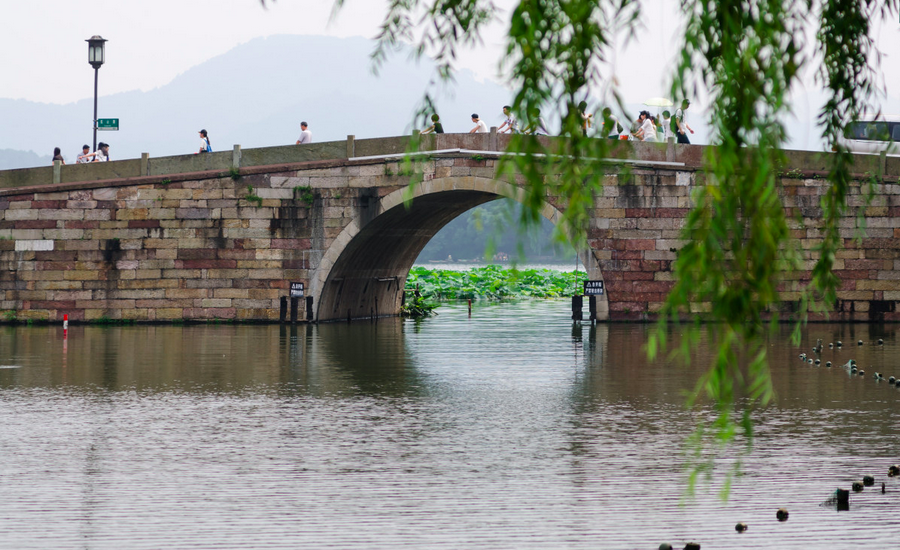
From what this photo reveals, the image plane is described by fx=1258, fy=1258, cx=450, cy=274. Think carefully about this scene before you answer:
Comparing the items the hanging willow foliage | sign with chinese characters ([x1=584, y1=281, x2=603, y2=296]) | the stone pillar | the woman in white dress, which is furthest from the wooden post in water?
the hanging willow foliage

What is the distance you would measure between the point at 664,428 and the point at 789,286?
1421cm

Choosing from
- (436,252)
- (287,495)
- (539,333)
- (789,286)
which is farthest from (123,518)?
(436,252)

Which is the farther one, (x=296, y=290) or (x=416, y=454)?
(x=296, y=290)

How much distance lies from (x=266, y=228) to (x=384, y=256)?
4207 millimetres

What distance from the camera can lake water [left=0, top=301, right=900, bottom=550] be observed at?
6680 mm

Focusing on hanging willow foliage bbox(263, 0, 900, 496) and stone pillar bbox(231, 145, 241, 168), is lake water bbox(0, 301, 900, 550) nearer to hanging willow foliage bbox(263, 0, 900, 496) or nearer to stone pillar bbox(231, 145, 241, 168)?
hanging willow foliage bbox(263, 0, 900, 496)

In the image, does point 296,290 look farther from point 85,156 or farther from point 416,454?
point 416,454

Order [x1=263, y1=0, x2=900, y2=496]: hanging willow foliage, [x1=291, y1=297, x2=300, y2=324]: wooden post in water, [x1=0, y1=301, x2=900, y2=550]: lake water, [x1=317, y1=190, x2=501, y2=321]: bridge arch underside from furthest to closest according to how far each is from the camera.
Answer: [x1=317, y1=190, x2=501, y2=321]: bridge arch underside
[x1=291, y1=297, x2=300, y2=324]: wooden post in water
[x1=0, y1=301, x2=900, y2=550]: lake water
[x1=263, y1=0, x2=900, y2=496]: hanging willow foliage

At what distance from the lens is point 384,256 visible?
28.5m

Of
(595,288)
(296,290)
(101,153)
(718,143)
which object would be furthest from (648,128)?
(718,143)

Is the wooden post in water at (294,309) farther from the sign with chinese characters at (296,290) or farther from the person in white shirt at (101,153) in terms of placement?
the person in white shirt at (101,153)

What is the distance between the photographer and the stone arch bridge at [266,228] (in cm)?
2405

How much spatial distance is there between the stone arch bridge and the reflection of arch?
0.20 feet

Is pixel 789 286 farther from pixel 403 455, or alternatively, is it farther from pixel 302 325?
pixel 403 455
